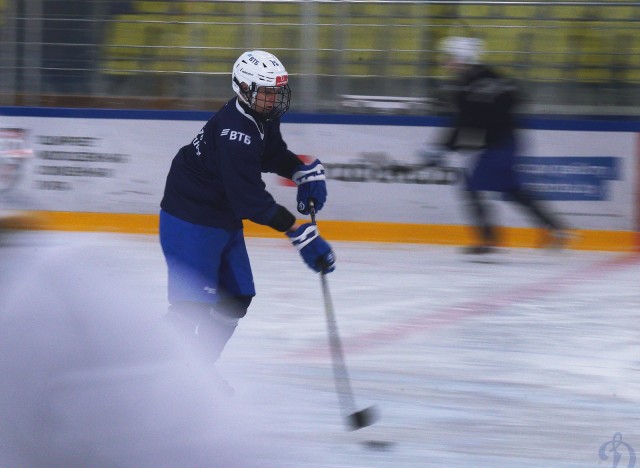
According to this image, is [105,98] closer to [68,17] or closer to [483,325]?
[68,17]

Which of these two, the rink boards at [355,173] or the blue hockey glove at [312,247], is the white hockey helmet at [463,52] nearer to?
the rink boards at [355,173]

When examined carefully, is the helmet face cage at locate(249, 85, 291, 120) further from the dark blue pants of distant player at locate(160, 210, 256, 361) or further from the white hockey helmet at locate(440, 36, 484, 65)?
the white hockey helmet at locate(440, 36, 484, 65)

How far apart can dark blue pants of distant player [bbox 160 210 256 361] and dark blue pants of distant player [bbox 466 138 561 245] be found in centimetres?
396

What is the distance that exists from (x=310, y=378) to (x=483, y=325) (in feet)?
5.23

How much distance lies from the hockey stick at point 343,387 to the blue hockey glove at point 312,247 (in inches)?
2.7

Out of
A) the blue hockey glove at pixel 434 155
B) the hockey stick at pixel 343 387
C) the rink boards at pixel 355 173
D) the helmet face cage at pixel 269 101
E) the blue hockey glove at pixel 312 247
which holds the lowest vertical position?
the rink boards at pixel 355 173

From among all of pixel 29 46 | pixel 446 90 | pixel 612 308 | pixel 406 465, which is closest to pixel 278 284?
pixel 612 308

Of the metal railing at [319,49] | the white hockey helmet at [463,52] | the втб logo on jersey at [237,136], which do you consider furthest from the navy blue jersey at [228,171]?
the metal railing at [319,49]

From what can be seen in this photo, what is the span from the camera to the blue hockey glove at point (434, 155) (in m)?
8.77

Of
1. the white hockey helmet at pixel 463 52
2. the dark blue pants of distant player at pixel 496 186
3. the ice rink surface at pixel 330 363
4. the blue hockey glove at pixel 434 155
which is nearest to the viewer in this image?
the ice rink surface at pixel 330 363

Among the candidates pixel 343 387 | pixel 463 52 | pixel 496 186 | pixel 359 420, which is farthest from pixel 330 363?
pixel 463 52

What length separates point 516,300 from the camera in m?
7.18

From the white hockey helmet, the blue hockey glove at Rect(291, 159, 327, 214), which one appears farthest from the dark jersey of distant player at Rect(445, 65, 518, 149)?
the blue hockey glove at Rect(291, 159, 327, 214)

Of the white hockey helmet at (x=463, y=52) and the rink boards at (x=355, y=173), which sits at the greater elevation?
the white hockey helmet at (x=463, y=52)
